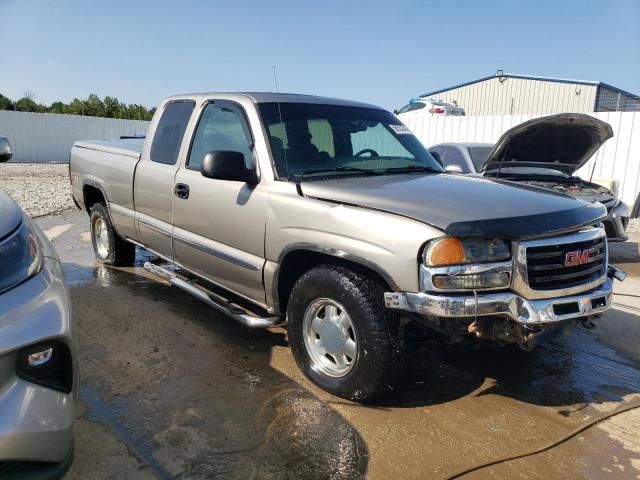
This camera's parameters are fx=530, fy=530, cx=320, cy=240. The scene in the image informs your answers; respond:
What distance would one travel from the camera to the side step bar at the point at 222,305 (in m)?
3.56

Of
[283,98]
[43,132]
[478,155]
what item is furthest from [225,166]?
[43,132]

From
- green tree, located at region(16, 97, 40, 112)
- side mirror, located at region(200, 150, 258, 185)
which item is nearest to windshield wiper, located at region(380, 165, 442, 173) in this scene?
side mirror, located at region(200, 150, 258, 185)

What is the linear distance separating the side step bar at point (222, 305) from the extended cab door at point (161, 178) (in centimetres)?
18

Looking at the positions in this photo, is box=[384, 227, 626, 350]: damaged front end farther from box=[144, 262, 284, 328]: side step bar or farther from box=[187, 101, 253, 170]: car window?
box=[187, 101, 253, 170]: car window

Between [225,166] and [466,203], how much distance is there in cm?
155

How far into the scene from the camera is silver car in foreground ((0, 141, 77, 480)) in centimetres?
183

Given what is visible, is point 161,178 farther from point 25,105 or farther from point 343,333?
point 25,105

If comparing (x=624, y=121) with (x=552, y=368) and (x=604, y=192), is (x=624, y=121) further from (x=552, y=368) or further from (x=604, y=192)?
(x=552, y=368)

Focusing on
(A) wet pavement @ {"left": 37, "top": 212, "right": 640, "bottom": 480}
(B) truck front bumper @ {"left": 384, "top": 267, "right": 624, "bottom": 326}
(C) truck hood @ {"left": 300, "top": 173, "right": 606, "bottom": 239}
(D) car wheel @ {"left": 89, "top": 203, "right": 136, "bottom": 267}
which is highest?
(C) truck hood @ {"left": 300, "top": 173, "right": 606, "bottom": 239}

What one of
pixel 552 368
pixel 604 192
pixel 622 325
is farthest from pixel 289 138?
pixel 604 192

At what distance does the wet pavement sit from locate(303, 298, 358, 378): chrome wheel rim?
0.65 ft

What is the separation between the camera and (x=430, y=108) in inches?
732

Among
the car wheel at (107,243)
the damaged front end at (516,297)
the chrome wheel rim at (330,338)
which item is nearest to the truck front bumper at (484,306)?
the damaged front end at (516,297)

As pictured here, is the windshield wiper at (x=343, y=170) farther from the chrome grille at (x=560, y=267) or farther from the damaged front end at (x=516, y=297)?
the chrome grille at (x=560, y=267)
